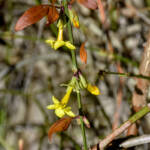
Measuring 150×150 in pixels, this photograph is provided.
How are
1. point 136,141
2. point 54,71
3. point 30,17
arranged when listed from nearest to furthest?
point 30,17, point 136,141, point 54,71

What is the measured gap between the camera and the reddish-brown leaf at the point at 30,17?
458 millimetres

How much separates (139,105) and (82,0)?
42 cm

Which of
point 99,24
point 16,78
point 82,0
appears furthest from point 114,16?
point 82,0

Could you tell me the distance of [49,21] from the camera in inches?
18.2

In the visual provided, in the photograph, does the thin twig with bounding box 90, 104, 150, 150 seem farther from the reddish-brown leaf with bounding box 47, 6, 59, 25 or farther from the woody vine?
the reddish-brown leaf with bounding box 47, 6, 59, 25

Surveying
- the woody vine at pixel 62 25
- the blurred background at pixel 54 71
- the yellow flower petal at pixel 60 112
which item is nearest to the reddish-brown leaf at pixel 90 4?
the woody vine at pixel 62 25

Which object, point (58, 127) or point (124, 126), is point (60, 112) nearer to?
point (58, 127)

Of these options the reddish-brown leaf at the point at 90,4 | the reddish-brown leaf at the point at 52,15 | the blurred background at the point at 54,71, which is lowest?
the blurred background at the point at 54,71

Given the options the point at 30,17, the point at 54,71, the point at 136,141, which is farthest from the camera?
the point at 54,71

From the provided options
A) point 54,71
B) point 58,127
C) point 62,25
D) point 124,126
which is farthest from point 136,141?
point 54,71

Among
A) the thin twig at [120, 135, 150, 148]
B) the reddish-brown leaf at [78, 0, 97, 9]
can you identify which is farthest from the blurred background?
the reddish-brown leaf at [78, 0, 97, 9]

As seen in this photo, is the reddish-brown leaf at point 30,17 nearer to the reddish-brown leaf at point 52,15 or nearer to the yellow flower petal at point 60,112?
the reddish-brown leaf at point 52,15

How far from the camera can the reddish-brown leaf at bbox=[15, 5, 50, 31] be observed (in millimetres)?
458

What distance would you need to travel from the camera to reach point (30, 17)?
1.51ft
